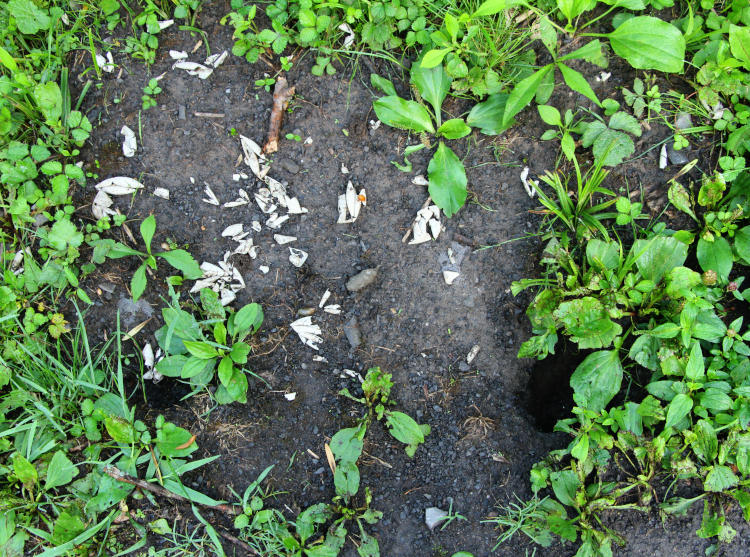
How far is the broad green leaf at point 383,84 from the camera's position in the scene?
7.66 feet

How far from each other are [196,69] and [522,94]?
1526 millimetres

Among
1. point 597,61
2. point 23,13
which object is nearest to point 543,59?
point 597,61

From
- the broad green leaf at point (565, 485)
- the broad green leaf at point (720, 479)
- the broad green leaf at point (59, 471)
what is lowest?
the broad green leaf at point (565, 485)

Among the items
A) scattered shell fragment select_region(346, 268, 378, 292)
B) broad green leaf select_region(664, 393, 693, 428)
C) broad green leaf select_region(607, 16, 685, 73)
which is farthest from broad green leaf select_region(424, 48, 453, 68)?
broad green leaf select_region(664, 393, 693, 428)

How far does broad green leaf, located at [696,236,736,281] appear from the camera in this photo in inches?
85.5

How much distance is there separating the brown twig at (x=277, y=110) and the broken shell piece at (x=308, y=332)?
819 millimetres

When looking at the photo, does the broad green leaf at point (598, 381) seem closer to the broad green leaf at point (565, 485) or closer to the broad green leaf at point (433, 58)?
the broad green leaf at point (565, 485)

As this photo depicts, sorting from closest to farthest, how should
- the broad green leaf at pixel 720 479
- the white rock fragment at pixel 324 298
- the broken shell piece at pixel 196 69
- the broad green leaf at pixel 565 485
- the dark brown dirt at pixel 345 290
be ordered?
the broad green leaf at pixel 720 479 → the broad green leaf at pixel 565 485 → the dark brown dirt at pixel 345 290 → the white rock fragment at pixel 324 298 → the broken shell piece at pixel 196 69

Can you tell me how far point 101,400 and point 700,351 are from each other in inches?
99.5

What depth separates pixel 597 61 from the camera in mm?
2301

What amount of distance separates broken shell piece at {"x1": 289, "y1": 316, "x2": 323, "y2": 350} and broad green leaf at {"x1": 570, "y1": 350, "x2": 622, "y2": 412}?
1127 mm

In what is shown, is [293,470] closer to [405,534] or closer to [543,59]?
[405,534]

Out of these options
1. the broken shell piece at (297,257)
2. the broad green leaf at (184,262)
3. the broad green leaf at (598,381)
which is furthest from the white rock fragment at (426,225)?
the broad green leaf at (184,262)

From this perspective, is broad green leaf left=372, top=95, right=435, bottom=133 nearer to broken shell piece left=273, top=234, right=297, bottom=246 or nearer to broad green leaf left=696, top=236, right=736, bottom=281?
broken shell piece left=273, top=234, right=297, bottom=246
